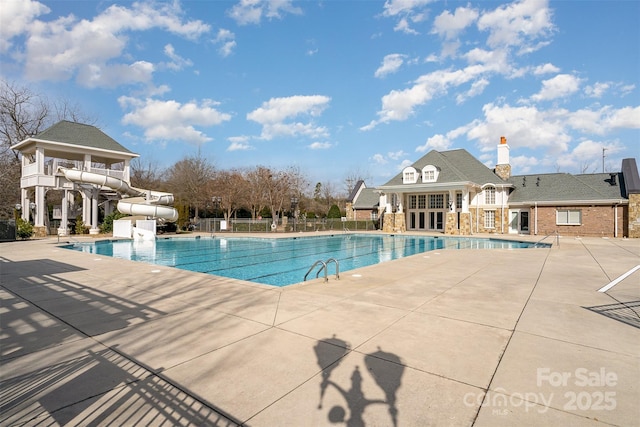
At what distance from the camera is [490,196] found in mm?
30109

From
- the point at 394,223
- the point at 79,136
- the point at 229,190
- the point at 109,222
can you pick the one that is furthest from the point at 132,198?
the point at 394,223

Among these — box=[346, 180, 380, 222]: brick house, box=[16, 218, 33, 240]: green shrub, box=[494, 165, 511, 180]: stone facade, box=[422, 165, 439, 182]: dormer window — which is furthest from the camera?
box=[346, 180, 380, 222]: brick house

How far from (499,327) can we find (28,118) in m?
43.9

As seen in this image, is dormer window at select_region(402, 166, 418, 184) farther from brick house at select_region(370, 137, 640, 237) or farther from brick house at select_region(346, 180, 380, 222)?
brick house at select_region(346, 180, 380, 222)

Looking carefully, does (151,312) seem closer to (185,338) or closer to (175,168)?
(185,338)

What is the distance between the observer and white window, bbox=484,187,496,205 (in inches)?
1176

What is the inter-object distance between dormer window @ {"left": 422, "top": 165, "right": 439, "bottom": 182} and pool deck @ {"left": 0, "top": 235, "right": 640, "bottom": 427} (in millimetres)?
23488

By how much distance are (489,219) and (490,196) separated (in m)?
2.11

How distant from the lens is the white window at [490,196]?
2988cm

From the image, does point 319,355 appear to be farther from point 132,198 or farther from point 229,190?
point 229,190

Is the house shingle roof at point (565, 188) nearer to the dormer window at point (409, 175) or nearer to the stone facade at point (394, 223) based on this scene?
the dormer window at point (409, 175)

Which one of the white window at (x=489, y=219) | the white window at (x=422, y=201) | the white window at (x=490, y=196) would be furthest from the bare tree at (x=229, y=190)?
the white window at (x=489, y=219)

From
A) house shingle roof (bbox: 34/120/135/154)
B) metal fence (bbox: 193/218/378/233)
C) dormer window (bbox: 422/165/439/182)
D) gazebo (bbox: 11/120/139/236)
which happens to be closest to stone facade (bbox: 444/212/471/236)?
dormer window (bbox: 422/165/439/182)

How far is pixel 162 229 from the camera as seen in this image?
28.5 m
